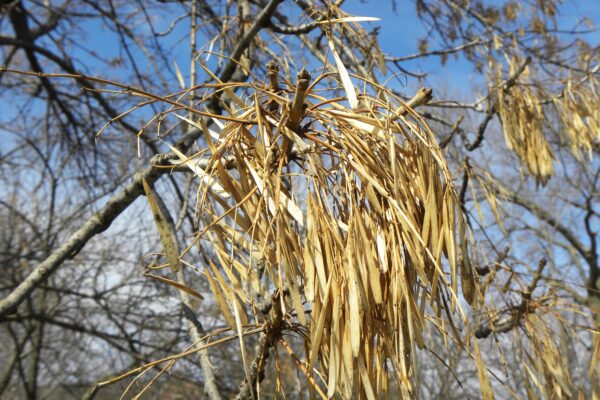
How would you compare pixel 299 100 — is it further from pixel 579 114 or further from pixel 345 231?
pixel 579 114

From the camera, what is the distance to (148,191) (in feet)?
2.09

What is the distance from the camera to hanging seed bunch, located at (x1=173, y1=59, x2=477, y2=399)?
0.50 meters

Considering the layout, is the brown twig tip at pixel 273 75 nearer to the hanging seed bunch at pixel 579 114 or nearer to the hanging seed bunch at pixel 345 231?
the hanging seed bunch at pixel 345 231

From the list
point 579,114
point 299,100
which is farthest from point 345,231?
point 579,114

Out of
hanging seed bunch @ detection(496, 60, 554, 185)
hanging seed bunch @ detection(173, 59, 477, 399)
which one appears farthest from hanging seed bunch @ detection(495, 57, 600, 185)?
hanging seed bunch @ detection(173, 59, 477, 399)

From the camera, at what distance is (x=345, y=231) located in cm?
55

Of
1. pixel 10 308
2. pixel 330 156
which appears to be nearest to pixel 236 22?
pixel 10 308

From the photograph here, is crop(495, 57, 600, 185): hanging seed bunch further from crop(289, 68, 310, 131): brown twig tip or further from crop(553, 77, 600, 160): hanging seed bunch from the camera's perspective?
crop(289, 68, 310, 131): brown twig tip

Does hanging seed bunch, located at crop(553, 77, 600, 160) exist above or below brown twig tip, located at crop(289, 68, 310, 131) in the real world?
above

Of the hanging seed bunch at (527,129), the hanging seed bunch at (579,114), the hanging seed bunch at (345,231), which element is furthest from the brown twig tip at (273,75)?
the hanging seed bunch at (579,114)

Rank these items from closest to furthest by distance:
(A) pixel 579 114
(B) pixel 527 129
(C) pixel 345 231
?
(C) pixel 345 231
(B) pixel 527 129
(A) pixel 579 114

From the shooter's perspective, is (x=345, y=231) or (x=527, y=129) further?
(x=527, y=129)

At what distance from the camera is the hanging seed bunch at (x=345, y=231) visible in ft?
1.65

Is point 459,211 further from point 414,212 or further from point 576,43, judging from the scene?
point 576,43
